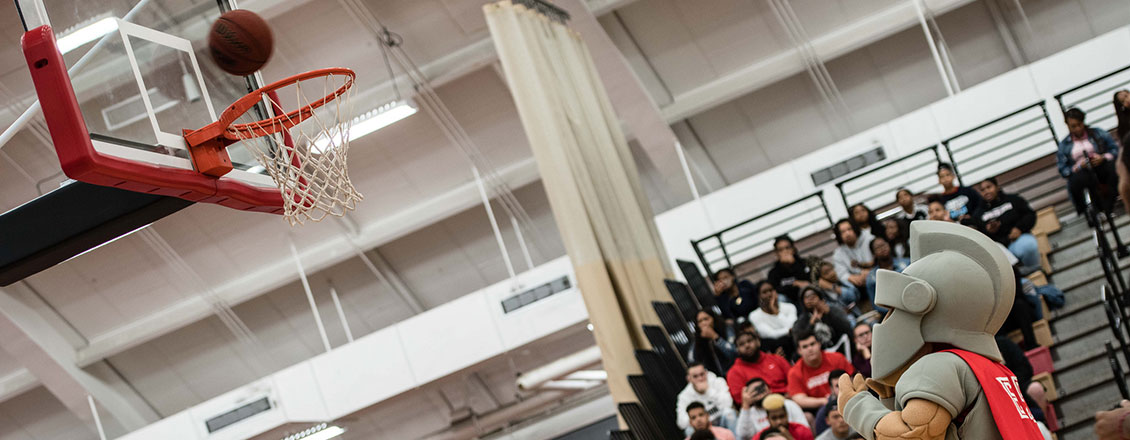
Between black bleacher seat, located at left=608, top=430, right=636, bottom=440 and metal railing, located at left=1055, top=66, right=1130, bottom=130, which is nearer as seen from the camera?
black bleacher seat, located at left=608, top=430, right=636, bottom=440

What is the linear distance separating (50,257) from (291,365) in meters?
8.48

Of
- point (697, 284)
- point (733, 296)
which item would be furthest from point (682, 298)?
point (697, 284)

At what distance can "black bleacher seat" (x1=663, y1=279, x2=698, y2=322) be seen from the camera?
9250 mm

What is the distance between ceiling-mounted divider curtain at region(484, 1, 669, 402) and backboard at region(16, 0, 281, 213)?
278 centimetres

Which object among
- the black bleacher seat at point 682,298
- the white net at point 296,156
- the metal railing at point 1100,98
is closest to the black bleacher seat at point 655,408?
the black bleacher seat at point 682,298

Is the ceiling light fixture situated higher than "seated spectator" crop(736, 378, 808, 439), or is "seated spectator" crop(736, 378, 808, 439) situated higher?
the ceiling light fixture

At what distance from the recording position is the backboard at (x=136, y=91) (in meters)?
4.29

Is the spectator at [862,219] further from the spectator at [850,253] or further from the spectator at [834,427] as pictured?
the spectator at [834,427]

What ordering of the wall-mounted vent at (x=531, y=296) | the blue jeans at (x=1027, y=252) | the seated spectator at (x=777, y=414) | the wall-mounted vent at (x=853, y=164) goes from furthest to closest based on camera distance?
the wall-mounted vent at (x=531, y=296), the wall-mounted vent at (x=853, y=164), the blue jeans at (x=1027, y=252), the seated spectator at (x=777, y=414)

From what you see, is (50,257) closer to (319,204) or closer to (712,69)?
(319,204)

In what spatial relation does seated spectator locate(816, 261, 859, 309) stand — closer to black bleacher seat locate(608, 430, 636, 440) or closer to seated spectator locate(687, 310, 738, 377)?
seated spectator locate(687, 310, 738, 377)

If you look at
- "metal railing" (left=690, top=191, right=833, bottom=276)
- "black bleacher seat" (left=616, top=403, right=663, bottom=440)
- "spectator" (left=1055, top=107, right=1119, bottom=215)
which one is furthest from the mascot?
"metal railing" (left=690, top=191, right=833, bottom=276)

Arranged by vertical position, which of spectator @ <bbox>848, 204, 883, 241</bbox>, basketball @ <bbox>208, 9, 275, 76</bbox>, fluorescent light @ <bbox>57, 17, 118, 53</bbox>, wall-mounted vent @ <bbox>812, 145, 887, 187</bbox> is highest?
fluorescent light @ <bbox>57, 17, 118, 53</bbox>

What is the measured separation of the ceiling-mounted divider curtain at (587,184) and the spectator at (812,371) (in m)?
1.24
